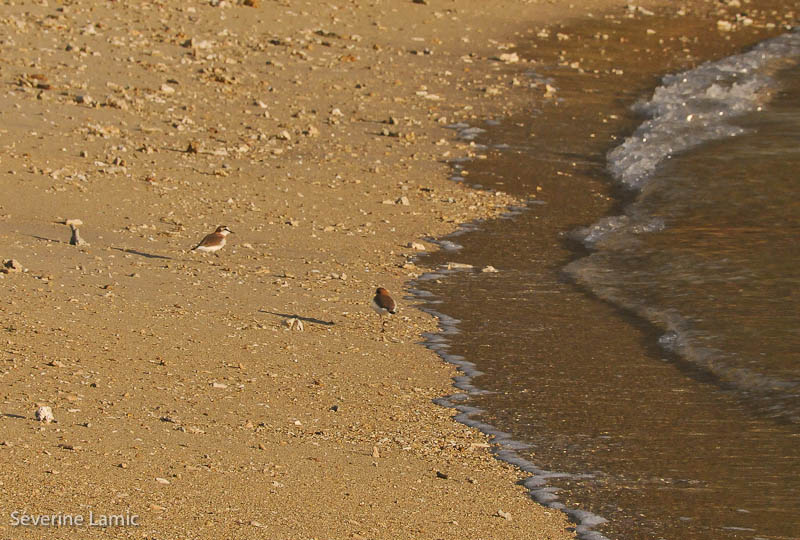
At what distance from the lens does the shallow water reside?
6824 mm

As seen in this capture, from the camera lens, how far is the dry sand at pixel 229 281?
20.0 ft

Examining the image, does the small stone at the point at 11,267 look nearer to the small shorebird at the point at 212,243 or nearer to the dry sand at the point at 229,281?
the dry sand at the point at 229,281

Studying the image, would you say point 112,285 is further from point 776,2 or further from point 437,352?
point 776,2

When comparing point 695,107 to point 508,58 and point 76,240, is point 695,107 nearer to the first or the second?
point 508,58

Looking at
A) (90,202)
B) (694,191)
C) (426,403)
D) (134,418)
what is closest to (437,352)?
(426,403)

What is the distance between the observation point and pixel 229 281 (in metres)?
9.87

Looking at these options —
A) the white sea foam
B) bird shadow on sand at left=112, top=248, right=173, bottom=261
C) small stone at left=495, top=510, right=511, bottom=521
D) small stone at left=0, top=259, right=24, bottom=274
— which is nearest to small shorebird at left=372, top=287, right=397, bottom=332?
bird shadow on sand at left=112, top=248, right=173, bottom=261

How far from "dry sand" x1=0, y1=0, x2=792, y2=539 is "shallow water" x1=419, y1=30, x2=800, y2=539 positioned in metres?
A: 0.48

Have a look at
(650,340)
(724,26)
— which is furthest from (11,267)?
(724,26)

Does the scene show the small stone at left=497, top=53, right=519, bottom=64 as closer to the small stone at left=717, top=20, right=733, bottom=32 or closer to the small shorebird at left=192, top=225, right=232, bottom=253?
the small stone at left=717, top=20, right=733, bottom=32

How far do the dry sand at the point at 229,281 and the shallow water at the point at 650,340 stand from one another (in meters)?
0.48

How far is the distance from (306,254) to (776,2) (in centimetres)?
2532

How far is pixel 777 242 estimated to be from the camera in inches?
476

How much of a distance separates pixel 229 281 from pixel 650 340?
3.39 m
